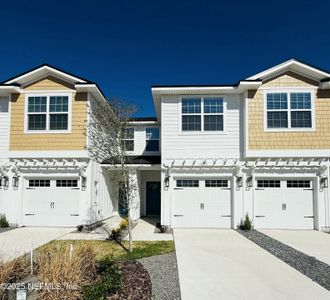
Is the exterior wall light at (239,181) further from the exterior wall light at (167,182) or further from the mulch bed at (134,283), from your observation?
the mulch bed at (134,283)

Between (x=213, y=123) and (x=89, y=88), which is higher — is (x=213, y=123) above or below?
below

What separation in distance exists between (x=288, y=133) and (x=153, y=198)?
30.6 ft

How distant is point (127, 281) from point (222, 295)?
6.29ft

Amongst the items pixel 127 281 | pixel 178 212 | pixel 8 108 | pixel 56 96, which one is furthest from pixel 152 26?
pixel 127 281

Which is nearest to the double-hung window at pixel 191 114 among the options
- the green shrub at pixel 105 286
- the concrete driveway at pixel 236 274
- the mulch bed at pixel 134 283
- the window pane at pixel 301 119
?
the window pane at pixel 301 119

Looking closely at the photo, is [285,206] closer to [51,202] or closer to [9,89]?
[51,202]

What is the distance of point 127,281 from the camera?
5.82m

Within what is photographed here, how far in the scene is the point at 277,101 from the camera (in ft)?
42.3

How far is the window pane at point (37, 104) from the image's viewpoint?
1352 centimetres

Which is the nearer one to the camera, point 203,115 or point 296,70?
point 296,70

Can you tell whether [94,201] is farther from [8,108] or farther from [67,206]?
[8,108]

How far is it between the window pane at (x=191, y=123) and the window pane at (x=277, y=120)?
10.3 ft

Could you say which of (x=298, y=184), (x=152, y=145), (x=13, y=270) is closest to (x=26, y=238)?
(x=13, y=270)

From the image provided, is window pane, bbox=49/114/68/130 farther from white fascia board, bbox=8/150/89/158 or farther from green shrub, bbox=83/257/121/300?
green shrub, bbox=83/257/121/300
